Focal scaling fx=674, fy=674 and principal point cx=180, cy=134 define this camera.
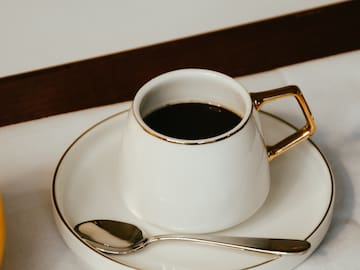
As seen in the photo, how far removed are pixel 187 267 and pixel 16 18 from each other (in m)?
0.29

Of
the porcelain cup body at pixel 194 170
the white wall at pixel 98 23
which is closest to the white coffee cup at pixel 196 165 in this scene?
the porcelain cup body at pixel 194 170

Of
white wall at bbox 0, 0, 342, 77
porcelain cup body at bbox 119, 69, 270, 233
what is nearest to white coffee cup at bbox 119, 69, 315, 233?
porcelain cup body at bbox 119, 69, 270, 233

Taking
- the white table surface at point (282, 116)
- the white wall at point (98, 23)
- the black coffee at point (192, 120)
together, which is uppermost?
the white wall at point (98, 23)

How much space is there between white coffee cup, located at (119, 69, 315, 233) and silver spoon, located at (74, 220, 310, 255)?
11mm

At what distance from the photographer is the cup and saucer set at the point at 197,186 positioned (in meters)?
Result: 0.49

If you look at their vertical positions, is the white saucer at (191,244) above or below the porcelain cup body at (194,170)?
below

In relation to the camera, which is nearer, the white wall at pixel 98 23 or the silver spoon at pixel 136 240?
the silver spoon at pixel 136 240

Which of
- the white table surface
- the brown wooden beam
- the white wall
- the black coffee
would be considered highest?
the white wall

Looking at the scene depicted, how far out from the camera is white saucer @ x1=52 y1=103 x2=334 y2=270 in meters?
0.49

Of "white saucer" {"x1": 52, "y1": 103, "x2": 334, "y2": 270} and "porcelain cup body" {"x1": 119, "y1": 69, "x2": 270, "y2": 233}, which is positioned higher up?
"porcelain cup body" {"x1": 119, "y1": 69, "x2": 270, "y2": 233}

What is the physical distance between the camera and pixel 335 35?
2.45ft

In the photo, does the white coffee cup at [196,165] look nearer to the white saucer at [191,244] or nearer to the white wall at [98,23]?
the white saucer at [191,244]

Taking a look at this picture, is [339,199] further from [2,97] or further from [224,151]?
[2,97]

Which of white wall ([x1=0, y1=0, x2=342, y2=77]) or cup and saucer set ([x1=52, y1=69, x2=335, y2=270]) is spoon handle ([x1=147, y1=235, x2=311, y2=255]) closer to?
cup and saucer set ([x1=52, y1=69, x2=335, y2=270])
